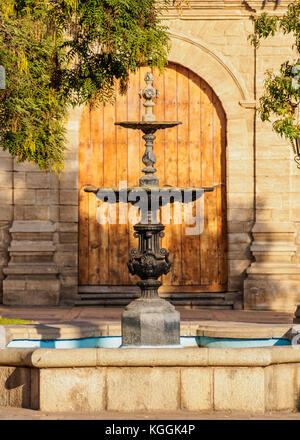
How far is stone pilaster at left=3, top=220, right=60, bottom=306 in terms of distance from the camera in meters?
17.2

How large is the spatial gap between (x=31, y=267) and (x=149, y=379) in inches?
369

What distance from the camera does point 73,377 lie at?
8.30 meters

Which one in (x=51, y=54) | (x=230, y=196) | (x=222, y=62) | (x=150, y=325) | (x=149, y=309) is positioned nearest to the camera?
(x=150, y=325)

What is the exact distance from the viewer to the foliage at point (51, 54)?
1113 cm

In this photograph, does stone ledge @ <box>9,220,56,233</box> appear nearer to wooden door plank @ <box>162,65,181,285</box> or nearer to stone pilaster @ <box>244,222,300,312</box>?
wooden door plank @ <box>162,65,181,285</box>

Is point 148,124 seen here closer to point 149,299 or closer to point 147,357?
point 149,299

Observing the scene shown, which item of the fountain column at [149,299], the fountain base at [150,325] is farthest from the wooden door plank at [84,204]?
the fountain base at [150,325]

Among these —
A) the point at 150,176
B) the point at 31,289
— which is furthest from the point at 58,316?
the point at 150,176

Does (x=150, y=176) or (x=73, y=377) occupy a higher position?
(x=150, y=176)

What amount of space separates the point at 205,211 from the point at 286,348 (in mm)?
9544

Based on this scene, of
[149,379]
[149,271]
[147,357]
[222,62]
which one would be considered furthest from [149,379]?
[222,62]

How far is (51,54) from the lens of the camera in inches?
475

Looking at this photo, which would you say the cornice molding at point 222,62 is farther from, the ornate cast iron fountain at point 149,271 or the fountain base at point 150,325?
the fountain base at point 150,325
